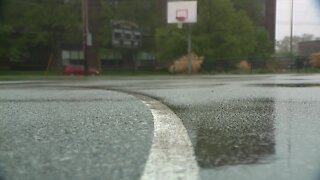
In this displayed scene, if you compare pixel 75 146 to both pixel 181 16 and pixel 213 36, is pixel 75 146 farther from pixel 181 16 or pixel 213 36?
pixel 213 36

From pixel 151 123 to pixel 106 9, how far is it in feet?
160

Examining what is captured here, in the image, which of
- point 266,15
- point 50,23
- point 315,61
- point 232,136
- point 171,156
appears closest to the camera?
point 171,156

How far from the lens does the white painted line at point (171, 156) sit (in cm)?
198

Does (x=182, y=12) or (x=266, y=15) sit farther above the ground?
A: (x=266, y=15)

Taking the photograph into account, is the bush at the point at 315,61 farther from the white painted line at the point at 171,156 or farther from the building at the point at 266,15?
the white painted line at the point at 171,156

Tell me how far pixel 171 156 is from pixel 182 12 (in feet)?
116

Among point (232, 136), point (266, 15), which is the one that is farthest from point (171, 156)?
point (266, 15)

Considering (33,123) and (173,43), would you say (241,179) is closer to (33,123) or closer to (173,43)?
(33,123)

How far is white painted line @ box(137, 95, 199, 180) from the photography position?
1.98 meters

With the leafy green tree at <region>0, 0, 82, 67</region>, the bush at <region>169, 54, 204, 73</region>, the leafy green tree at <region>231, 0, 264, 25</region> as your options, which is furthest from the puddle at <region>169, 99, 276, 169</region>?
the leafy green tree at <region>231, 0, 264, 25</region>

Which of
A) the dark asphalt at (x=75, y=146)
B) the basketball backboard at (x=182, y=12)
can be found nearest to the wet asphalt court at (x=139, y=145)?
the dark asphalt at (x=75, y=146)

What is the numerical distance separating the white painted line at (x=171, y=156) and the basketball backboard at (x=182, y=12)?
3395cm

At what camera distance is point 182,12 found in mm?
37062

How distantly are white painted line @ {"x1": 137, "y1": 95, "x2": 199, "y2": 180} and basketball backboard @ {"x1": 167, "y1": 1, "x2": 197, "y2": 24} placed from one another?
33.9 m
